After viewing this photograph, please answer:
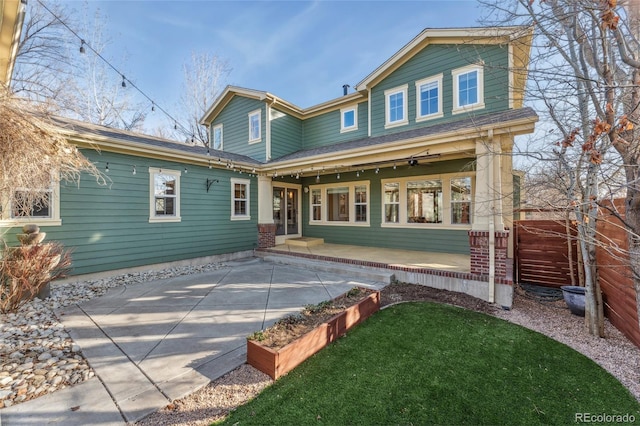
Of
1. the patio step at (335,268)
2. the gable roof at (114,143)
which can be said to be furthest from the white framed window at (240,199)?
the patio step at (335,268)

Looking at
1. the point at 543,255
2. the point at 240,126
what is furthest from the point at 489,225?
Result: the point at 240,126

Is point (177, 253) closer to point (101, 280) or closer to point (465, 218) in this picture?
point (101, 280)

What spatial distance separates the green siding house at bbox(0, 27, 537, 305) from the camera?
18.2 feet

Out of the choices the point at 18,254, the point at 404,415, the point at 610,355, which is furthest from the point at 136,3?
the point at 610,355

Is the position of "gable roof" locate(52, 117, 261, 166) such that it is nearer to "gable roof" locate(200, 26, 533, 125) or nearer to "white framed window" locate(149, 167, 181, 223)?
"white framed window" locate(149, 167, 181, 223)

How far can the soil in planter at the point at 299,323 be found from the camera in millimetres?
3038

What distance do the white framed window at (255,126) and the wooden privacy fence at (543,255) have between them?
382 inches

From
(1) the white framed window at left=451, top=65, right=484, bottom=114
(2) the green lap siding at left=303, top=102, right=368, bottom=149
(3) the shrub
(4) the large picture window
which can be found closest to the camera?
(3) the shrub

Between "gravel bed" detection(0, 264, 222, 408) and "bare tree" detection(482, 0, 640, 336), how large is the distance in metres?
5.40

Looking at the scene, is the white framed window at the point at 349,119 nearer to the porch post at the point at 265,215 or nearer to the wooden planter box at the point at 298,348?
the porch post at the point at 265,215

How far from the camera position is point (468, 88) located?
26.0 ft

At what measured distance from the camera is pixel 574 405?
100.0 inches

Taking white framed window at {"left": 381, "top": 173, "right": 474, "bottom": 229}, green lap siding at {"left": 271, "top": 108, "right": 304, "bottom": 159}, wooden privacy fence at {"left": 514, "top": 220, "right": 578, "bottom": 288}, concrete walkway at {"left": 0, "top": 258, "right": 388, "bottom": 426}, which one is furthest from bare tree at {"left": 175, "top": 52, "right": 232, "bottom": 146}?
wooden privacy fence at {"left": 514, "top": 220, "right": 578, "bottom": 288}

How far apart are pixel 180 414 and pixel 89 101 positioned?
1768 centimetres
